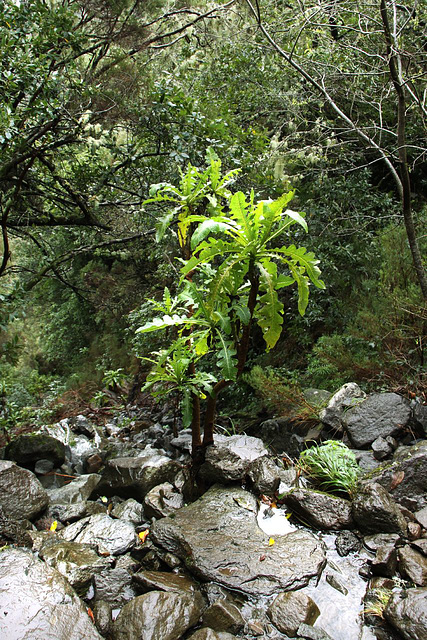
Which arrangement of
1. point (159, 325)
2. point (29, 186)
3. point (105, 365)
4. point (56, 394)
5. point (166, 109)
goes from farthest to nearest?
1. point (105, 365)
2. point (56, 394)
3. point (29, 186)
4. point (166, 109)
5. point (159, 325)

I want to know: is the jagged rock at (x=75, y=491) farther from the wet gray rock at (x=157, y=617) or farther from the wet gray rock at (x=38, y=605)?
the wet gray rock at (x=157, y=617)

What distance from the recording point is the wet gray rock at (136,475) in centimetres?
339

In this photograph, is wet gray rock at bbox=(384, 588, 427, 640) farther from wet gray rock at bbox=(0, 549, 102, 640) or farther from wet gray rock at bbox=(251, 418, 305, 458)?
wet gray rock at bbox=(251, 418, 305, 458)

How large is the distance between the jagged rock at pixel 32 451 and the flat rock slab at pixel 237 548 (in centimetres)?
205

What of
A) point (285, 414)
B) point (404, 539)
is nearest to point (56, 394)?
point (285, 414)

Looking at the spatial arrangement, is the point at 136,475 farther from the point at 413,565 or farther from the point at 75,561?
the point at 413,565

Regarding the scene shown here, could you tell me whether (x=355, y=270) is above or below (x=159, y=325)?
below

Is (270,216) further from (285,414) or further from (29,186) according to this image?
(29,186)

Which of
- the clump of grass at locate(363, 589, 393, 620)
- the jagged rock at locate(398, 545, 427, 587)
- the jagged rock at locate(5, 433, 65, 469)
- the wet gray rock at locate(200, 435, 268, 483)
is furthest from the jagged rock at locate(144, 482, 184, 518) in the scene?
the jagged rock at locate(5, 433, 65, 469)

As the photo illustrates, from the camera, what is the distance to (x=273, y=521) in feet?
9.53

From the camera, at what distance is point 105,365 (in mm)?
9766

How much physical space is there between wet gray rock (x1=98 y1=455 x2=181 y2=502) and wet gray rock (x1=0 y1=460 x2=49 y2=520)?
0.54m

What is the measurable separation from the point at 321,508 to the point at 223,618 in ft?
3.48

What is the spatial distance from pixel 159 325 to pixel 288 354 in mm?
4271
